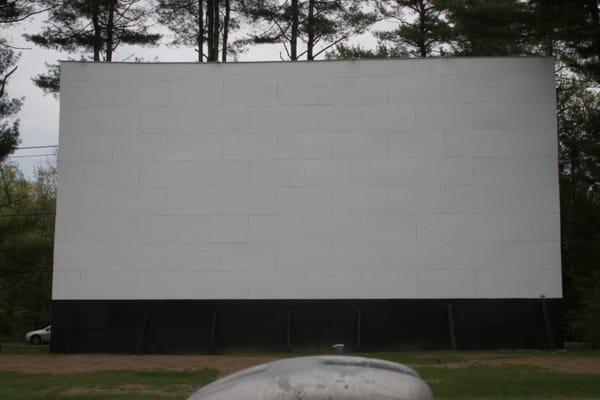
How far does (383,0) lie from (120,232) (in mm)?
14945

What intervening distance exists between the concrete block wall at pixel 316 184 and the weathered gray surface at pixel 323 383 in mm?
11604

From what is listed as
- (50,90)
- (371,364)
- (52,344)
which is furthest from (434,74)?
(50,90)

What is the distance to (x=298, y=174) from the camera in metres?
17.7

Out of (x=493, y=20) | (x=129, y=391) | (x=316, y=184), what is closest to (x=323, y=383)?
(x=129, y=391)

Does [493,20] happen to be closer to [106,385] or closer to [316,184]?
[316,184]

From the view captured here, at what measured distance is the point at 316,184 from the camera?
17.7 metres

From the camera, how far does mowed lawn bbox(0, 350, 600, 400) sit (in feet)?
37.0

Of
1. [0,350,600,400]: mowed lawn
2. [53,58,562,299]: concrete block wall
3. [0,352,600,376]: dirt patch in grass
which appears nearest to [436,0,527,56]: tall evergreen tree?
[53,58,562,299]: concrete block wall

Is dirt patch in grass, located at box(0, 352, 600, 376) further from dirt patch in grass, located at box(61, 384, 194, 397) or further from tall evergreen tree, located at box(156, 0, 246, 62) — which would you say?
tall evergreen tree, located at box(156, 0, 246, 62)

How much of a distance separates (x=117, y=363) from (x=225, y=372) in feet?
10.4

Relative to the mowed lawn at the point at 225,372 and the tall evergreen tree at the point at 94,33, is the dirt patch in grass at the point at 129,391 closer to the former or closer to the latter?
the mowed lawn at the point at 225,372

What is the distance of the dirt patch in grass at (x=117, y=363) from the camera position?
14.4 metres

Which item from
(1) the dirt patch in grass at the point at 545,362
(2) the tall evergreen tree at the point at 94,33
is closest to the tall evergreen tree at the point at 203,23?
(2) the tall evergreen tree at the point at 94,33

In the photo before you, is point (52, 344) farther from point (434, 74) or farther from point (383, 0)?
point (383, 0)
